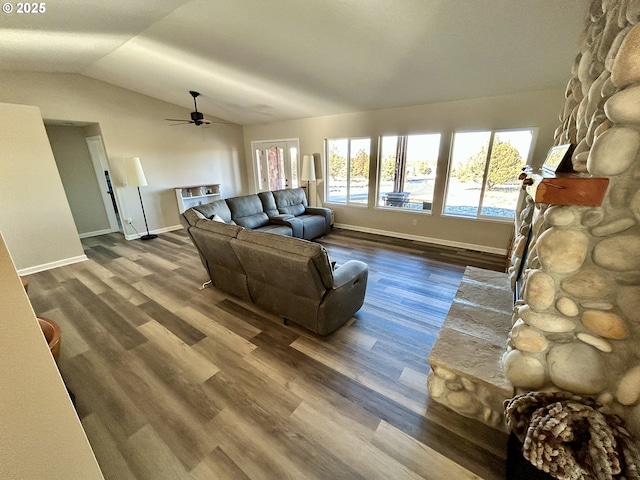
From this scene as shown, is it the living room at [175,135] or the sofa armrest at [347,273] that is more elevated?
the living room at [175,135]

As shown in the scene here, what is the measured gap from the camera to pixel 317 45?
8.58 ft

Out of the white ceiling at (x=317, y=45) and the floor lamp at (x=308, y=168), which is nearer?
the white ceiling at (x=317, y=45)

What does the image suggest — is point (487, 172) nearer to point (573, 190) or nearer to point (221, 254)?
point (573, 190)

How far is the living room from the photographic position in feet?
11.2

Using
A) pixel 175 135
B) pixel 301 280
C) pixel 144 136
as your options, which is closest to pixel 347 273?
pixel 301 280

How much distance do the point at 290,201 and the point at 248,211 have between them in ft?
3.39

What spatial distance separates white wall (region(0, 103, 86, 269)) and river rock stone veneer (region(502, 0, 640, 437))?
18.2 feet

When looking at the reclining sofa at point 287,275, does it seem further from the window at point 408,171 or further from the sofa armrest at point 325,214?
the window at point 408,171

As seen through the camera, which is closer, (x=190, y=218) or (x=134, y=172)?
(x=190, y=218)

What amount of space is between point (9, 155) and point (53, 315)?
2.39 meters

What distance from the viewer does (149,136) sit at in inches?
203

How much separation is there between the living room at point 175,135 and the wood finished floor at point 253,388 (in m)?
1.24

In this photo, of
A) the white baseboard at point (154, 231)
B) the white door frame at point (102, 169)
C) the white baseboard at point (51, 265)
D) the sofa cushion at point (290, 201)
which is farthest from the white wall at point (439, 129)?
the white baseboard at point (51, 265)

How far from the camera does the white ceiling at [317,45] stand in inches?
79.7
